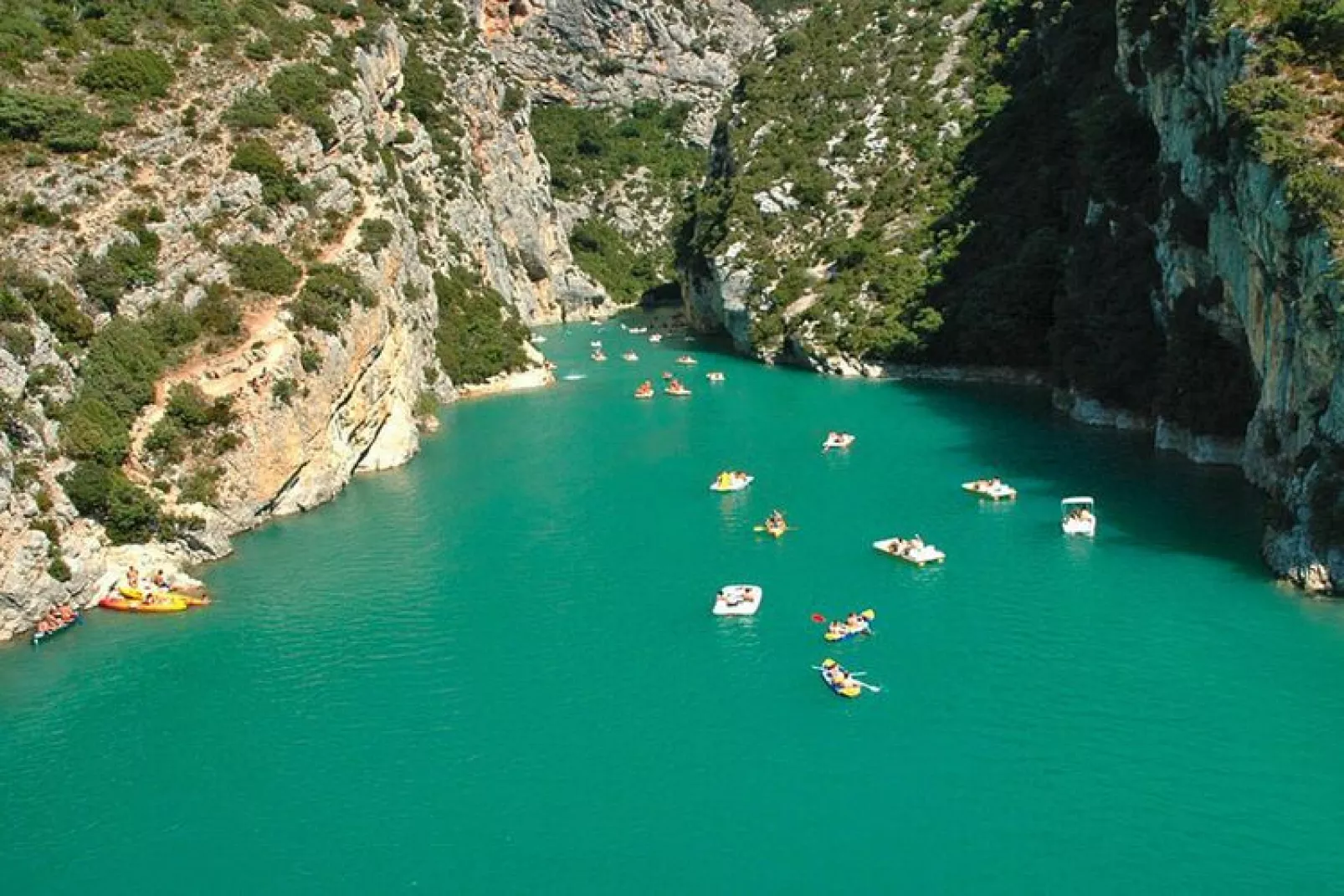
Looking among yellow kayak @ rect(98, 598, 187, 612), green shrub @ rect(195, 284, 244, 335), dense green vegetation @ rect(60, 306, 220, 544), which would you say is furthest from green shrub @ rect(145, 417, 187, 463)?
yellow kayak @ rect(98, 598, 187, 612)

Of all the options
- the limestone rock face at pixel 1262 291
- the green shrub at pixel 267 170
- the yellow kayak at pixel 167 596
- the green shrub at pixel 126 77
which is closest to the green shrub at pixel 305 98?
the green shrub at pixel 267 170

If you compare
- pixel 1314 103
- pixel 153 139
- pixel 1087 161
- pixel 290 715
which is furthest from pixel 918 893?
pixel 1087 161

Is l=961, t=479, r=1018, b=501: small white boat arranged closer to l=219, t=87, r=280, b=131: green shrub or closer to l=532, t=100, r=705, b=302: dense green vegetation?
l=219, t=87, r=280, b=131: green shrub

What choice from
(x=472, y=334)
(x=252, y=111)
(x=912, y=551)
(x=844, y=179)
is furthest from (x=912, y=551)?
(x=844, y=179)

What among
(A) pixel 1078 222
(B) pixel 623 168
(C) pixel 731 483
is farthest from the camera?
(B) pixel 623 168

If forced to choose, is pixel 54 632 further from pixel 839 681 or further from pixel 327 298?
pixel 839 681

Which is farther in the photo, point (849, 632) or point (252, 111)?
point (252, 111)

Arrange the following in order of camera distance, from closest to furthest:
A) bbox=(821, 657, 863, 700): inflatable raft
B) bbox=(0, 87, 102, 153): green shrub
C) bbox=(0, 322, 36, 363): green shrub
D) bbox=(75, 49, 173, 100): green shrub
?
bbox=(821, 657, 863, 700): inflatable raft, bbox=(0, 322, 36, 363): green shrub, bbox=(0, 87, 102, 153): green shrub, bbox=(75, 49, 173, 100): green shrub
